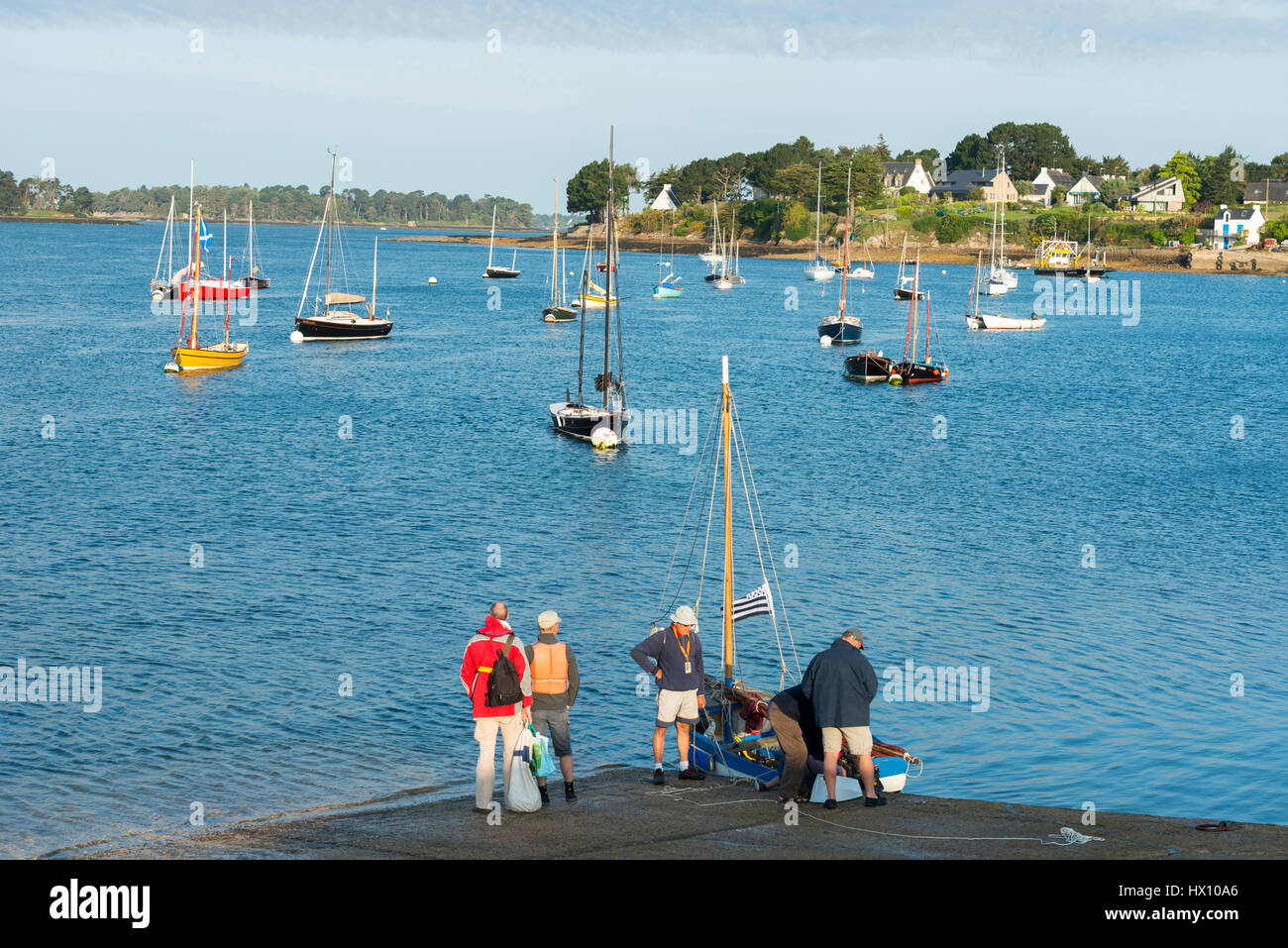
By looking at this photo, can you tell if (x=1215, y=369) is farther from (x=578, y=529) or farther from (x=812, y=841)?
(x=812, y=841)

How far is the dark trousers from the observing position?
15119mm

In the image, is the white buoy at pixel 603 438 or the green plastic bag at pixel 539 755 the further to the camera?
the white buoy at pixel 603 438

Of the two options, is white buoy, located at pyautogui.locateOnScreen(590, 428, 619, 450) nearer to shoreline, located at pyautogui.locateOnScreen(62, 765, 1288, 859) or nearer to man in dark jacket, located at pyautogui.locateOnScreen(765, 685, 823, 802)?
shoreline, located at pyautogui.locateOnScreen(62, 765, 1288, 859)

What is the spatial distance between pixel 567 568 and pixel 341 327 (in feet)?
204

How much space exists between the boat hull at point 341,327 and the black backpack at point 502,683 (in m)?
79.1

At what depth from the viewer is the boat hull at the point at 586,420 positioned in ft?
177

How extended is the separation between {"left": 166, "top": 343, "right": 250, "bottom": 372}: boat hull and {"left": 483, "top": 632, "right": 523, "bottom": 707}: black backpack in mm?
65547

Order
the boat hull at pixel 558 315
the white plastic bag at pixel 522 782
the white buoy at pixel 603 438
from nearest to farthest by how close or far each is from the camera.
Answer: the white plastic bag at pixel 522 782 < the white buoy at pixel 603 438 < the boat hull at pixel 558 315

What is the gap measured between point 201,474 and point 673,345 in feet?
184

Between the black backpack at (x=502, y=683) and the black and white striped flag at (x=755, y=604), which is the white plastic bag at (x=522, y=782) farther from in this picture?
the black and white striped flag at (x=755, y=604)

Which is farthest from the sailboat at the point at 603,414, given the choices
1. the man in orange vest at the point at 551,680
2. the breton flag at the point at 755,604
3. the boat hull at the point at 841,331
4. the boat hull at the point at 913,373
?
the boat hull at the point at 841,331

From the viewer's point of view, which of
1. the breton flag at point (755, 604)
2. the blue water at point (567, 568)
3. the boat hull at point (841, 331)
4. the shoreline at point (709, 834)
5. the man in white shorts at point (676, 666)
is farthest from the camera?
the boat hull at point (841, 331)

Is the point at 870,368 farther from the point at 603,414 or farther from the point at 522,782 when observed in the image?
the point at 522,782
